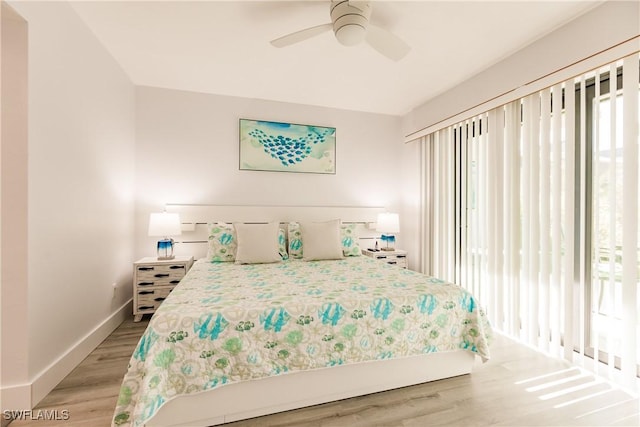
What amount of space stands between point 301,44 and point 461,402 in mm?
2808

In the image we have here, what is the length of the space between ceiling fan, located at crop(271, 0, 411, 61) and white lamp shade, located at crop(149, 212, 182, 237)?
205 cm

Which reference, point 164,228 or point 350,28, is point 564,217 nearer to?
point 350,28

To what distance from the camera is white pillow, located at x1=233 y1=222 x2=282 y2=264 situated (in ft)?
9.24

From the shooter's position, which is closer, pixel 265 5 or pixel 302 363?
pixel 302 363

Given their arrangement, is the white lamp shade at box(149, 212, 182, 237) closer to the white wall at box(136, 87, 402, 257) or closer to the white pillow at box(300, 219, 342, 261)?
the white wall at box(136, 87, 402, 257)

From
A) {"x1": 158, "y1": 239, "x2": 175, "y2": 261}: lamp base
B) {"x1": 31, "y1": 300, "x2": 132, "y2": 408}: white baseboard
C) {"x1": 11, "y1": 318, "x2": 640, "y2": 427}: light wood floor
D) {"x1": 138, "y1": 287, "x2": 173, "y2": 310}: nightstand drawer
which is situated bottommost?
{"x1": 11, "y1": 318, "x2": 640, "y2": 427}: light wood floor

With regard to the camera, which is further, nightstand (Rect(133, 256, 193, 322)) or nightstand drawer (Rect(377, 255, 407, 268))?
nightstand drawer (Rect(377, 255, 407, 268))

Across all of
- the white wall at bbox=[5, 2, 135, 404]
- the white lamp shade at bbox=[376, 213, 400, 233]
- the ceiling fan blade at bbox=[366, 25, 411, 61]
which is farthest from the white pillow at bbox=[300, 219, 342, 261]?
the white wall at bbox=[5, 2, 135, 404]

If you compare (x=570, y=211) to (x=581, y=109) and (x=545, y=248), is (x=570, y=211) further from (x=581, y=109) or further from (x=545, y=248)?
(x=581, y=109)

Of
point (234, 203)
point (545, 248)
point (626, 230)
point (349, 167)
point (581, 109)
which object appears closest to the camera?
point (626, 230)

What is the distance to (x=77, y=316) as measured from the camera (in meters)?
2.14

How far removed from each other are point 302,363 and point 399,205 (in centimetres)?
312

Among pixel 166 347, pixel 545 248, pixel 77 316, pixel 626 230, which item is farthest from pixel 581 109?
pixel 77 316

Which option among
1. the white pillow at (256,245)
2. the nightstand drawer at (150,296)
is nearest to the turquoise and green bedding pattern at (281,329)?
the white pillow at (256,245)
